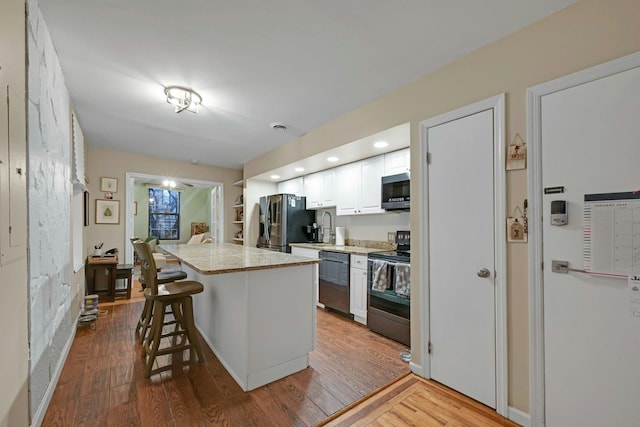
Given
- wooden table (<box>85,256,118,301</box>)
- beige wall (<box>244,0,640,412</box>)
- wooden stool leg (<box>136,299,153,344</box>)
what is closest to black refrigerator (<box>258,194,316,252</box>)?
wooden stool leg (<box>136,299,153,344</box>)

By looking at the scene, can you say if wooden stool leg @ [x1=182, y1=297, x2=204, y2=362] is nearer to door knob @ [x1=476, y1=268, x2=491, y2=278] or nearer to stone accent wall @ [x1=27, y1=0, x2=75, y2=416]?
stone accent wall @ [x1=27, y1=0, x2=75, y2=416]

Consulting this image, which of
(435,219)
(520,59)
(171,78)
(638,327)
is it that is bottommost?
(638,327)

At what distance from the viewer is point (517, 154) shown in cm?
167

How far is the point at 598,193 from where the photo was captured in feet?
4.58

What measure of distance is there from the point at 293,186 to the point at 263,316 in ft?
10.8

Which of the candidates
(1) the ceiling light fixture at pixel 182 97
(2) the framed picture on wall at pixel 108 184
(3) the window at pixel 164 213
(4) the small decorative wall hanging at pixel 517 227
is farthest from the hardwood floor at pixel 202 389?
(3) the window at pixel 164 213

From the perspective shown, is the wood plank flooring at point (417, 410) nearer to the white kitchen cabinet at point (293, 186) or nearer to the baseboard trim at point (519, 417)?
the baseboard trim at point (519, 417)

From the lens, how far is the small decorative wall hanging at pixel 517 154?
1.64 meters

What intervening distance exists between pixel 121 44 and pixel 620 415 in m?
3.62

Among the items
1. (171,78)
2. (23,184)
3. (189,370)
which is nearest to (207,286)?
(189,370)

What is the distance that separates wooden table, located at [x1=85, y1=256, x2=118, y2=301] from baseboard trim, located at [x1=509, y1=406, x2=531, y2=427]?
194 inches

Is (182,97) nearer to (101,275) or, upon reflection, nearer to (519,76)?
(519,76)

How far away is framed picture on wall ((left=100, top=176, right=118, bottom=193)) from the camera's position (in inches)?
182

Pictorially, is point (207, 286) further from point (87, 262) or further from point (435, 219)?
point (87, 262)
